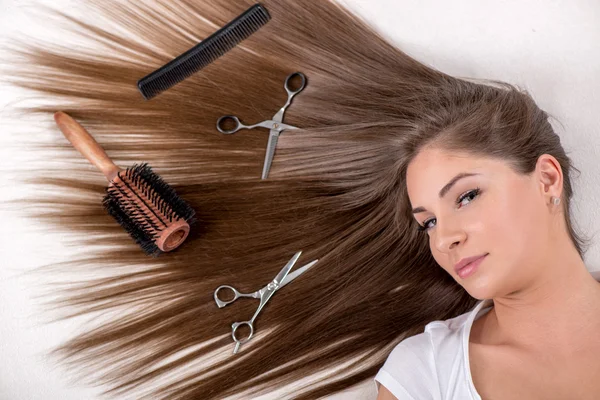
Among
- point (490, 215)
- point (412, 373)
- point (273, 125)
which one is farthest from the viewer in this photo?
point (273, 125)

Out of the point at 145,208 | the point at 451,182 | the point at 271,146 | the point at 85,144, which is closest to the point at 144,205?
the point at 145,208

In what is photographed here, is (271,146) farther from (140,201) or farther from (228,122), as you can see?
(140,201)

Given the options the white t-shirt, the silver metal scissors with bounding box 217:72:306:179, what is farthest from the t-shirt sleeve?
the silver metal scissors with bounding box 217:72:306:179

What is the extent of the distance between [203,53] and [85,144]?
0.37 meters

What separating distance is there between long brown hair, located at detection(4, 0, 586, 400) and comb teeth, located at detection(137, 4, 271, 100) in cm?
2

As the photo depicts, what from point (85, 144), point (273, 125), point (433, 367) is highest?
point (85, 144)

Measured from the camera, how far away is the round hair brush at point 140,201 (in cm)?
143

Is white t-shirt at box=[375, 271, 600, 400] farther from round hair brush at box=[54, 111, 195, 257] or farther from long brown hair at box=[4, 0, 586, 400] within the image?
round hair brush at box=[54, 111, 195, 257]

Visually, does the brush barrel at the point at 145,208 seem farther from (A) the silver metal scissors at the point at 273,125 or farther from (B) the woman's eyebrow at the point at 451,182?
(B) the woman's eyebrow at the point at 451,182

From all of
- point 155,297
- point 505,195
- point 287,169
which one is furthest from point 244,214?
point 505,195

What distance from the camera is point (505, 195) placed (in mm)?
1229

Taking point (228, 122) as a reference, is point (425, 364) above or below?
below

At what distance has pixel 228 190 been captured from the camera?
1.59 meters

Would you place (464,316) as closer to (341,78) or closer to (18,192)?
(341,78)
